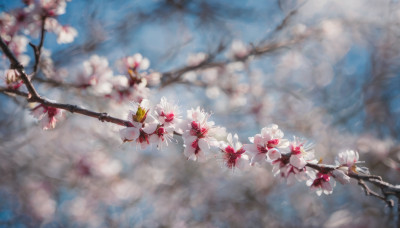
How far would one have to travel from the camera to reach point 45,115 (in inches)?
53.7

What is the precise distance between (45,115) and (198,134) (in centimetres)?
83

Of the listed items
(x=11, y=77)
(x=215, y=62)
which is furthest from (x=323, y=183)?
(x=215, y=62)

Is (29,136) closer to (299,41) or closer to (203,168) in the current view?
(203,168)

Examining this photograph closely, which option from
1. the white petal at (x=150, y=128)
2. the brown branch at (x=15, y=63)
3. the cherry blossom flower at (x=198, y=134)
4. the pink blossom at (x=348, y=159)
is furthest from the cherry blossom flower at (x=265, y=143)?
the brown branch at (x=15, y=63)

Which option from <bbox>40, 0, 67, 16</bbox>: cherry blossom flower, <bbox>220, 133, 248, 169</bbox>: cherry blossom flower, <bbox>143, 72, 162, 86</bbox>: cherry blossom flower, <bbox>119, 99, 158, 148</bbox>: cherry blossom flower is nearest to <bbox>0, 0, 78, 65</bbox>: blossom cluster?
<bbox>40, 0, 67, 16</bbox>: cherry blossom flower

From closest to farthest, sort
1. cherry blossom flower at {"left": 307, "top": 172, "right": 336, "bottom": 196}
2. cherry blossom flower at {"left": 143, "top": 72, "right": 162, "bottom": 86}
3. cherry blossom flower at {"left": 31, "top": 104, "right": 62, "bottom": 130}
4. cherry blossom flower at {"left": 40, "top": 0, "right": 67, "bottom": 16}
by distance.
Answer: cherry blossom flower at {"left": 307, "top": 172, "right": 336, "bottom": 196} < cherry blossom flower at {"left": 31, "top": 104, "right": 62, "bottom": 130} < cherry blossom flower at {"left": 40, "top": 0, "right": 67, "bottom": 16} < cherry blossom flower at {"left": 143, "top": 72, "right": 162, "bottom": 86}

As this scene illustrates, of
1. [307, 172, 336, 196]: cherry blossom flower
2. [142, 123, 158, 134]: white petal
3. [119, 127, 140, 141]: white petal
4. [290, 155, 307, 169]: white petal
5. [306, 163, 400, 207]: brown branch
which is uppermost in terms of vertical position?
[142, 123, 158, 134]: white petal

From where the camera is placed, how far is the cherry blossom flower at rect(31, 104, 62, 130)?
1.35 metres

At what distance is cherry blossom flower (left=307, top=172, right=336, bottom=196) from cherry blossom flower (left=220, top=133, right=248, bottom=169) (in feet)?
1.04

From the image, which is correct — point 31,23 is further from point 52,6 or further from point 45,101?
point 45,101

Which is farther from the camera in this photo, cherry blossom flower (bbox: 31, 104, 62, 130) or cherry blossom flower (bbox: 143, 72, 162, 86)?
cherry blossom flower (bbox: 143, 72, 162, 86)

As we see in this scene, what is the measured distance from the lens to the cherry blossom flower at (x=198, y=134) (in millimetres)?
1121

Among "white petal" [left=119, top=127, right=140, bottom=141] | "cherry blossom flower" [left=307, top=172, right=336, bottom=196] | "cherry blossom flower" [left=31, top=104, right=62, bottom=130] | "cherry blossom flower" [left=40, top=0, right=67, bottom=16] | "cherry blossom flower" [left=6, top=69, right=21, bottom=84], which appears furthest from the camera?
"cherry blossom flower" [left=40, top=0, right=67, bottom=16]

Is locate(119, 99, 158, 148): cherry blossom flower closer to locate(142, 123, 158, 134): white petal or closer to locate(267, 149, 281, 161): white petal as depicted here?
locate(142, 123, 158, 134): white petal
